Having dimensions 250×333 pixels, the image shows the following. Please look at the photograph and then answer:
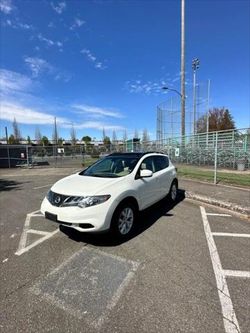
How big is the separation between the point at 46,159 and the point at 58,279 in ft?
85.9

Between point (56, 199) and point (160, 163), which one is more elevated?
point (160, 163)

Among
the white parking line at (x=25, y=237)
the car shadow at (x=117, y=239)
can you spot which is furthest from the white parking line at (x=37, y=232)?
the car shadow at (x=117, y=239)

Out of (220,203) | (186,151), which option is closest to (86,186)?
(220,203)

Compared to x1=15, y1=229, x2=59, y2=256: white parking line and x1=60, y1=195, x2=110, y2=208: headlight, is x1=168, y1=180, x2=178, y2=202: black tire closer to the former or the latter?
x1=60, y1=195, x2=110, y2=208: headlight

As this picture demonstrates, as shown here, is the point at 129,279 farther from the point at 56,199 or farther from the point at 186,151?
the point at 186,151

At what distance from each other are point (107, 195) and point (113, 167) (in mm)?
1452

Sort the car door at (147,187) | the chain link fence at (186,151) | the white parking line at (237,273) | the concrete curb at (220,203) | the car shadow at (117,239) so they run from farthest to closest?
the chain link fence at (186,151) → the concrete curb at (220,203) → the car door at (147,187) → the car shadow at (117,239) → the white parking line at (237,273)

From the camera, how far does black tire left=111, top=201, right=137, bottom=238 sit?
4.39 meters

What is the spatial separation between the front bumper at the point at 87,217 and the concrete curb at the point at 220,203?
3.95 metres

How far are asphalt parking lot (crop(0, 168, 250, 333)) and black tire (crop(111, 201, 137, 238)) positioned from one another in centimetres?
23

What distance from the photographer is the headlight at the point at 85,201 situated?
4125 millimetres

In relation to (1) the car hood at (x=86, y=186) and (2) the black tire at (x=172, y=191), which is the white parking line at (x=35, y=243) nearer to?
(1) the car hood at (x=86, y=186)

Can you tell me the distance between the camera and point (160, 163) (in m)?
6.74

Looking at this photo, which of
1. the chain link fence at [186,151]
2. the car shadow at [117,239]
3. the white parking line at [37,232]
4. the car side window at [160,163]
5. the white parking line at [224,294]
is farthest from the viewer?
the chain link fence at [186,151]
